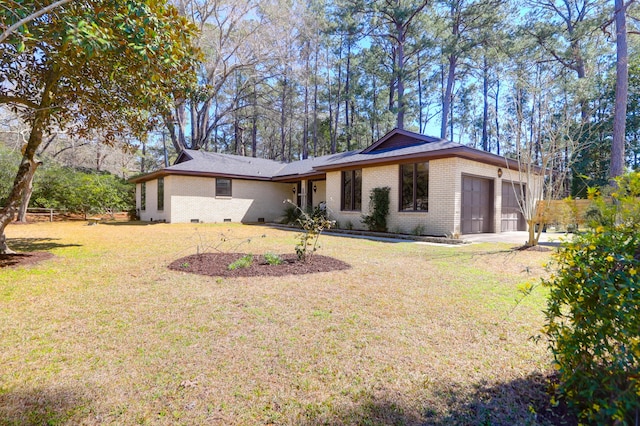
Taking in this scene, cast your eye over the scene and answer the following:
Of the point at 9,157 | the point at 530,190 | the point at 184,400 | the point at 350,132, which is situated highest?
the point at 350,132

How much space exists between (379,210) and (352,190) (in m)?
2.25

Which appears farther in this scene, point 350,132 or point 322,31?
point 350,132

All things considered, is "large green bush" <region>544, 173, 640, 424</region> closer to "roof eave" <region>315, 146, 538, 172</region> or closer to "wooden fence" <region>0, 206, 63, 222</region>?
"roof eave" <region>315, 146, 538, 172</region>

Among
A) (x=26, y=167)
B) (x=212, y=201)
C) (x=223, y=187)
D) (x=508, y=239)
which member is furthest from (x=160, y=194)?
(x=508, y=239)

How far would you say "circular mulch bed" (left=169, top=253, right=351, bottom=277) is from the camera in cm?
563

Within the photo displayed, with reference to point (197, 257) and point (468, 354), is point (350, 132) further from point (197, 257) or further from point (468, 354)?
point (468, 354)

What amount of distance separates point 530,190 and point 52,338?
9831 mm

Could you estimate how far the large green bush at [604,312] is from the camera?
5.05ft

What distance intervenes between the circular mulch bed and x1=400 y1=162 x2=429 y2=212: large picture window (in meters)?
6.24

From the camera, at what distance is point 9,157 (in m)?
16.2

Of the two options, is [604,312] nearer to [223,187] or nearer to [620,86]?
[620,86]

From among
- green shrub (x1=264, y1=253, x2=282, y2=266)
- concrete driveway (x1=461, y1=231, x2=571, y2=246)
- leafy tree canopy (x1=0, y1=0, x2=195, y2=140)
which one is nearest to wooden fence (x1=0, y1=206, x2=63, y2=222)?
leafy tree canopy (x1=0, y1=0, x2=195, y2=140)

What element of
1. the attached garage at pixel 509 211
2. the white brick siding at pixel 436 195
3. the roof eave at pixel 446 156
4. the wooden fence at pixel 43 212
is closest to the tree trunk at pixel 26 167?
the roof eave at pixel 446 156

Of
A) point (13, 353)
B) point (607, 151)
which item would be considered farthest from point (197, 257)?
point (607, 151)
